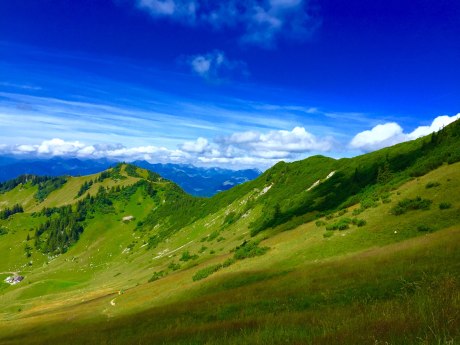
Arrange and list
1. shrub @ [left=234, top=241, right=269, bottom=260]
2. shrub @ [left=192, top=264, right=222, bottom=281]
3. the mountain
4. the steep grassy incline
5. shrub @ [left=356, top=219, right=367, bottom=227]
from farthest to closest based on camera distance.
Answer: shrub @ [left=192, top=264, right=222, bottom=281] → shrub @ [left=234, top=241, right=269, bottom=260] → shrub @ [left=356, top=219, right=367, bottom=227] → the mountain → the steep grassy incline

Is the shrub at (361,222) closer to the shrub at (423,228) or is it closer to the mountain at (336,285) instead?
the mountain at (336,285)

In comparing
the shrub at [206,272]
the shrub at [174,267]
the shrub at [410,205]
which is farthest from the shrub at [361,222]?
the shrub at [174,267]

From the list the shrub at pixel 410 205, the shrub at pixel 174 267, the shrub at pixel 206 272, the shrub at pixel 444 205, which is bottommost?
the shrub at pixel 174 267

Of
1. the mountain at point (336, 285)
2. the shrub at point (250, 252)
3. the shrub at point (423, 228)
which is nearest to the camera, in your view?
the mountain at point (336, 285)

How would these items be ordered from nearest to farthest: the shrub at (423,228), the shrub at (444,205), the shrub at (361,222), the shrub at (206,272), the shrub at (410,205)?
the shrub at (423,228), the shrub at (444,205), the shrub at (410,205), the shrub at (361,222), the shrub at (206,272)

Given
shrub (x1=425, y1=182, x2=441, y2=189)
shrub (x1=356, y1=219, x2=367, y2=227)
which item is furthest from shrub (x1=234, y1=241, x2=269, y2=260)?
shrub (x1=425, y1=182, x2=441, y2=189)

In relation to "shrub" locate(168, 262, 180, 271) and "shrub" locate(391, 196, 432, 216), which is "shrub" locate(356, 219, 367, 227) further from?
"shrub" locate(168, 262, 180, 271)

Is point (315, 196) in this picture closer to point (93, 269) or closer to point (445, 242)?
point (445, 242)

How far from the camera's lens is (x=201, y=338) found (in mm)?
12945

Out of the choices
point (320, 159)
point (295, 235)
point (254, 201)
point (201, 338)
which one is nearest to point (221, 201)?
point (254, 201)

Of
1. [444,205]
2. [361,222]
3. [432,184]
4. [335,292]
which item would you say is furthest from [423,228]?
[335,292]

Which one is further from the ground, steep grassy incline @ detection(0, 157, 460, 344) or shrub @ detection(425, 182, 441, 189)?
shrub @ detection(425, 182, 441, 189)

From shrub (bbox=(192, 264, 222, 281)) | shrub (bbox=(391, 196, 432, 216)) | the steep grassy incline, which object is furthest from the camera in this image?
shrub (bbox=(192, 264, 222, 281))

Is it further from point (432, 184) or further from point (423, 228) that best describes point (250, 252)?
point (432, 184)
